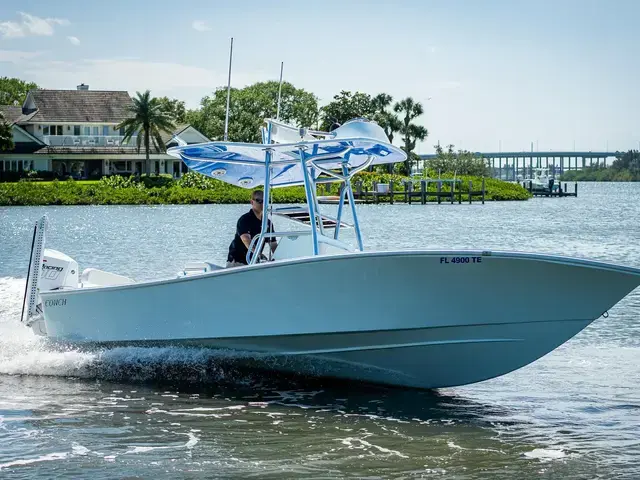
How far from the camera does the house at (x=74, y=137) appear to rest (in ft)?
316

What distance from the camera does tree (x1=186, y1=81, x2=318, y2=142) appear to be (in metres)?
115

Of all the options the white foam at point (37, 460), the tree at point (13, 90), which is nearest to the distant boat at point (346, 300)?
the white foam at point (37, 460)

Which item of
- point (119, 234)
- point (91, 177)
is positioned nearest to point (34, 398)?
point (119, 234)

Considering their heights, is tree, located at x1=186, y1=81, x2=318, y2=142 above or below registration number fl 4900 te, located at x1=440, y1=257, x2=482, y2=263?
above

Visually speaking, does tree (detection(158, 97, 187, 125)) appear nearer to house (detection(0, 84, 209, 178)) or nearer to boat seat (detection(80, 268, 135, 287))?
house (detection(0, 84, 209, 178))

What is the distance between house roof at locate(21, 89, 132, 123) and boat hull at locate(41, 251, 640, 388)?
290ft

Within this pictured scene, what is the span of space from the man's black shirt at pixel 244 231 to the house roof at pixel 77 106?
288 feet

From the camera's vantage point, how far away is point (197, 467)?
9516mm

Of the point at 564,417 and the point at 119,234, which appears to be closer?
the point at 564,417

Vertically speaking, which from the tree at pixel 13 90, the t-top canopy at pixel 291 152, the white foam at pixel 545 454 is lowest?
the white foam at pixel 545 454

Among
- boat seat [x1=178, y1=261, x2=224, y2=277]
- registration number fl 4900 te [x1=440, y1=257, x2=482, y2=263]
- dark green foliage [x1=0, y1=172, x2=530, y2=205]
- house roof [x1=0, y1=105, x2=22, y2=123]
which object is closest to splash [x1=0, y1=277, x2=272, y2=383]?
boat seat [x1=178, y1=261, x2=224, y2=277]

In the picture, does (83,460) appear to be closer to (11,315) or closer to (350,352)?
(350,352)

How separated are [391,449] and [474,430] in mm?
1197

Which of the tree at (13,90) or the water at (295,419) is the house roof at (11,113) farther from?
the water at (295,419)
